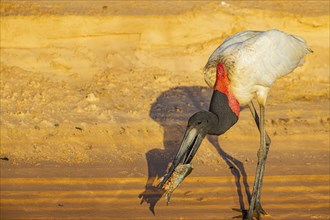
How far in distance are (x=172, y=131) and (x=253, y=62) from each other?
1.97 metres

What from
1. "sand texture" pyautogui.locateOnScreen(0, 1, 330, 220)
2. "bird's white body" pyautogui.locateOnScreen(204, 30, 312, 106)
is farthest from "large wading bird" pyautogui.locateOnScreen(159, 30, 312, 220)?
"sand texture" pyautogui.locateOnScreen(0, 1, 330, 220)

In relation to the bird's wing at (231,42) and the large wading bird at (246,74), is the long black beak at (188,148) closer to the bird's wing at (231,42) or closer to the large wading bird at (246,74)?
the large wading bird at (246,74)

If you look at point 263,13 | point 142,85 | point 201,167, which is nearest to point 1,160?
point 201,167

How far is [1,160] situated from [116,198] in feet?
4.50

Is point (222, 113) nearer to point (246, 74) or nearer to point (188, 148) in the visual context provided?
point (246, 74)

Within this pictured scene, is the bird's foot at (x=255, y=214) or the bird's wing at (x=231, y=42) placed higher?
the bird's wing at (x=231, y=42)

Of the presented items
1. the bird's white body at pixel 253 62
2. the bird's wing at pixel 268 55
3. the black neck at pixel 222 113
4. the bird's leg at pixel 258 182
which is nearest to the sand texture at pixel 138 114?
the bird's leg at pixel 258 182

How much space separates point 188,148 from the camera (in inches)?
257

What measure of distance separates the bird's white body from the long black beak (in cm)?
80

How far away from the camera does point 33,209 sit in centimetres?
726

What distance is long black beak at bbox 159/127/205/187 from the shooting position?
21.3ft

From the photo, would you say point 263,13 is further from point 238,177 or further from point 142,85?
point 238,177

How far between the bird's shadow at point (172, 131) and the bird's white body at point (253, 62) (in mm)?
961

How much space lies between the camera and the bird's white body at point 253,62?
723 centimetres
